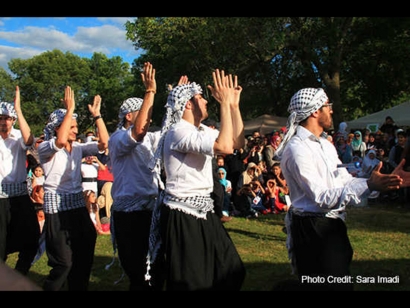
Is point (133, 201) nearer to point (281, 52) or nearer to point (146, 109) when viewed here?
point (146, 109)

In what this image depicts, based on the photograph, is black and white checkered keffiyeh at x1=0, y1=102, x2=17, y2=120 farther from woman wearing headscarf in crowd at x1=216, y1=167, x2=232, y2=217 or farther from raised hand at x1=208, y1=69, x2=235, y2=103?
woman wearing headscarf in crowd at x1=216, y1=167, x2=232, y2=217

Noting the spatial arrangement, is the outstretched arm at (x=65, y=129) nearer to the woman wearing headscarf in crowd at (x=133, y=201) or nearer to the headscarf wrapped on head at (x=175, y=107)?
the woman wearing headscarf in crowd at (x=133, y=201)

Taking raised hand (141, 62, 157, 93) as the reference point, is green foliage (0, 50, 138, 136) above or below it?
above

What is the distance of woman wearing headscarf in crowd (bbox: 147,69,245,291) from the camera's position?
3.27 meters

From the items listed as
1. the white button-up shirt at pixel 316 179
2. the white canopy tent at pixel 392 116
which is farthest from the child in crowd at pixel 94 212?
the white canopy tent at pixel 392 116

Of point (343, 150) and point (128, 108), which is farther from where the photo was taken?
point (343, 150)

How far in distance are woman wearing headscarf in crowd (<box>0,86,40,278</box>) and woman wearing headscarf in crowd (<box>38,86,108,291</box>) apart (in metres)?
0.51

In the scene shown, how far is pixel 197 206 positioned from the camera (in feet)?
11.2

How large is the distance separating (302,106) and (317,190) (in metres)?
0.72

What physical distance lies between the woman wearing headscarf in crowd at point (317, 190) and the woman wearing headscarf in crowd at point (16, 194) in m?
2.93

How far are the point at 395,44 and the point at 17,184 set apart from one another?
2041 cm

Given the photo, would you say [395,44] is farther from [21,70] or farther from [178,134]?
[21,70]

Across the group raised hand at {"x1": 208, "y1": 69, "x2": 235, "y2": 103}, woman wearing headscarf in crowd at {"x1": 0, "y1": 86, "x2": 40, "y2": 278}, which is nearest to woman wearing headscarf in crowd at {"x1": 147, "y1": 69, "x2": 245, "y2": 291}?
raised hand at {"x1": 208, "y1": 69, "x2": 235, "y2": 103}

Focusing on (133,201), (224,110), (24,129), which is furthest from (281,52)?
(224,110)
